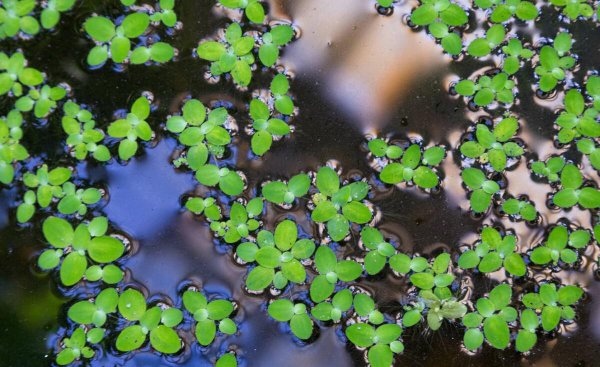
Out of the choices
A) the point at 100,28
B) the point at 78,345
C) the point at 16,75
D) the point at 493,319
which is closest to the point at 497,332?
the point at 493,319

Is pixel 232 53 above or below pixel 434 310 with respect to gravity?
above

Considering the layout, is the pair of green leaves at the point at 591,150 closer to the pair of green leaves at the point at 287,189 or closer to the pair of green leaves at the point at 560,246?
the pair of green leaves at the point at 560,246

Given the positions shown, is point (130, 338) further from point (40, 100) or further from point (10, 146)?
point (40, 100)

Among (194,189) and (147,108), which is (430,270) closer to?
(194,189)

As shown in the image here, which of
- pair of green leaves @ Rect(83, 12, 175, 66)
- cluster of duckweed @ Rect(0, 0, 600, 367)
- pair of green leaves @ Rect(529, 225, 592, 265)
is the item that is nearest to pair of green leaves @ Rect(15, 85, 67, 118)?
cluster of duckweed @ Rect(0, 0, 600, 367)

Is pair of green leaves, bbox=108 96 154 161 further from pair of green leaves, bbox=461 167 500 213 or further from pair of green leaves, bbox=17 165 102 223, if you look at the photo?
pair of green leaves, bbox=461 167 500 213

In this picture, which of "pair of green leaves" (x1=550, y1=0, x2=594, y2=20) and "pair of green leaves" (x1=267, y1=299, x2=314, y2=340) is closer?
"pair of green leaves" (x1=267, y1=299, x2=314, y2=340)

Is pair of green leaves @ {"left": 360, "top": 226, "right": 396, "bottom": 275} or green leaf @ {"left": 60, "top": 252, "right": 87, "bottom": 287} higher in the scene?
pair of green leaves @ {"left": 360, "top": 226, "right": 396, "bottom": 275}
